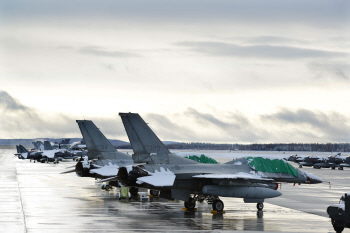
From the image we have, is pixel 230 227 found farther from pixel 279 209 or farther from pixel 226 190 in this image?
pixel 279 209

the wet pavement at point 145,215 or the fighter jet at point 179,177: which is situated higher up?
the fighter jet at point 179,177

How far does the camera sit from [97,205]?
26.1m

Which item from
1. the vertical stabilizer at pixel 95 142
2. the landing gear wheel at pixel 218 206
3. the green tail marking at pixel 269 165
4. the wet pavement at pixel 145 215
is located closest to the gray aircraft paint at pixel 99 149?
the vertical stabilizer at pixel 95 142

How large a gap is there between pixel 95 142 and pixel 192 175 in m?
12.8

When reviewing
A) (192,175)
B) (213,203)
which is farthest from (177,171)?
(213,203)

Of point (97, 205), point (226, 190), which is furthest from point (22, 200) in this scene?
point (226, 190)

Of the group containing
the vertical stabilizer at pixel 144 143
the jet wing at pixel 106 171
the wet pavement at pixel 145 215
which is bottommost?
the wet pavement at pixel 145 215

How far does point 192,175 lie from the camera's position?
23031mm

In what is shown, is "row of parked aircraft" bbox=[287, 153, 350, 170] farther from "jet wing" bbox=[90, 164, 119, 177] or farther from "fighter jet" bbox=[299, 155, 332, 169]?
"jet wing" bbox=[90, 164, 119, 177]

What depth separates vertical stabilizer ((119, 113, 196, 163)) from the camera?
2383 cm

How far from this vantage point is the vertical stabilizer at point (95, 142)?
33.7m

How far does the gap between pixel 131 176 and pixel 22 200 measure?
9.11 m

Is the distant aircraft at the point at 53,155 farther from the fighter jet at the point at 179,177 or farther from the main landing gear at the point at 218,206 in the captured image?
the main landing gear at the point at 218,206

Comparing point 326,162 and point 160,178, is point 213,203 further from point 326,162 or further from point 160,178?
point 326,162
